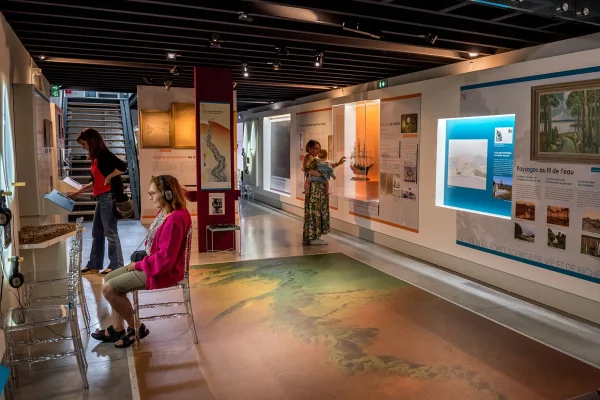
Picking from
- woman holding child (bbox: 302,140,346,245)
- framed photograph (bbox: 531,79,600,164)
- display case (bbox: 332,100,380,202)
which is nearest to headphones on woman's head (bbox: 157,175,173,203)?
Answer: framed photograph (bbox: 531,79,600,164)

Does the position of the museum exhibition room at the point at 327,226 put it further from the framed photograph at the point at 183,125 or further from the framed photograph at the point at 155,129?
the framed photograph at the point at 183,125

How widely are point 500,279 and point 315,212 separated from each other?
9.96ft

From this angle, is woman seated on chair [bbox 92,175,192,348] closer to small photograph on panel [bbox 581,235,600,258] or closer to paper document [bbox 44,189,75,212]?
paper document [bbox 44,189,75,212]

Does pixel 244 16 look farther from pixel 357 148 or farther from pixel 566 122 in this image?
pixel 357 148

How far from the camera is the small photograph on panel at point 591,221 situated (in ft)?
14.4

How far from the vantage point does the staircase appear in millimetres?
10328

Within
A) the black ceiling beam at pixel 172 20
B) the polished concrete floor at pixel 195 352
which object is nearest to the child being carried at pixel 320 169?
the polished concrete floor at pixel 195 352

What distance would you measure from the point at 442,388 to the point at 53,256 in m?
3.65

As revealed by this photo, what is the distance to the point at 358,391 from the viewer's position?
127 inches

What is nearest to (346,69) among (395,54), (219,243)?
(395,54)

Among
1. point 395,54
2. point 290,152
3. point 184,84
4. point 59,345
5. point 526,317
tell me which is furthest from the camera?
point 290,152

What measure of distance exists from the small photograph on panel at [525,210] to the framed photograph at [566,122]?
484 millimetres

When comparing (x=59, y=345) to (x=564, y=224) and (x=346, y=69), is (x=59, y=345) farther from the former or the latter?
(x=346, y=69)

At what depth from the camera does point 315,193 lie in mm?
7660
